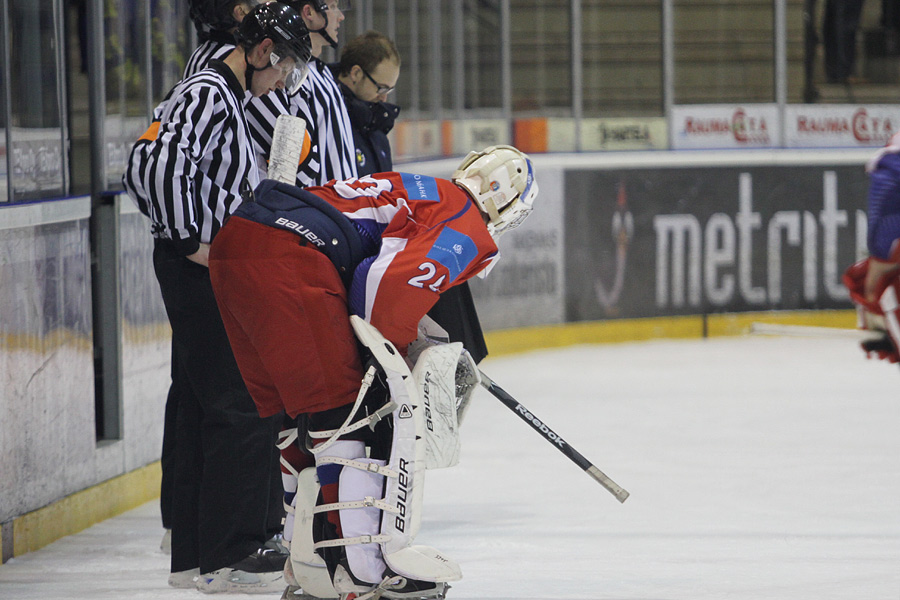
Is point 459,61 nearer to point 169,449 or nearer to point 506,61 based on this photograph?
point 506,61

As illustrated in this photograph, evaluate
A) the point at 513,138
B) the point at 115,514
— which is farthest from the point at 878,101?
the point at 115,514

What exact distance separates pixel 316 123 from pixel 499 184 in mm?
772

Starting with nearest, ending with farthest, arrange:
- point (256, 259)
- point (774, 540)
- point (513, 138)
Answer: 1. point (256, 259)
2. point (774, 540)
3. point (513, 138)

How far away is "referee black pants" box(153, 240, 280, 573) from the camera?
116 inches

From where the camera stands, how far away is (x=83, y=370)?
12.3ft

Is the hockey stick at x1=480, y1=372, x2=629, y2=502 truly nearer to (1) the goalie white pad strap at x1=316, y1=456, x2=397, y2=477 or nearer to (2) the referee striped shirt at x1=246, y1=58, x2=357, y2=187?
(1) the goalie white pad strap at x1=316, y1=456, x2=397, y2=477

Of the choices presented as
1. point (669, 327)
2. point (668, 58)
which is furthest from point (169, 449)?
point (668, 58)

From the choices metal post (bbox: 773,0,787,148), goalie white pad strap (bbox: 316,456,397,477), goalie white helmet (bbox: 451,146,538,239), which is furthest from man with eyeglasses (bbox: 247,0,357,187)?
metal post (bbox: 773,0,787,148)

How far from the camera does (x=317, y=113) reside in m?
3.23

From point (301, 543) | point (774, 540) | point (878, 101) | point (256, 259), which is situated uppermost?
point (878, 101)

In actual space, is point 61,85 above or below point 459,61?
below

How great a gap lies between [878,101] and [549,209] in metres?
2.59

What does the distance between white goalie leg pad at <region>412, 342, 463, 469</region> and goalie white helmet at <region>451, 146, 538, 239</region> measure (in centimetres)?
29

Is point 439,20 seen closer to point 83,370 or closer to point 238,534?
point 83,370
